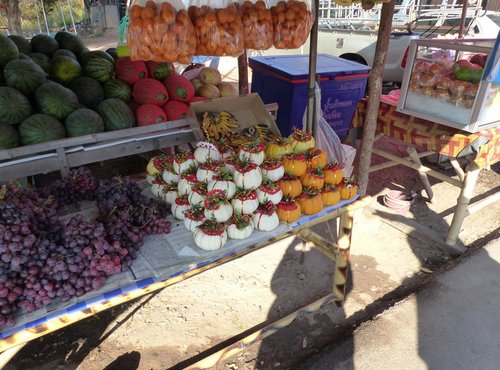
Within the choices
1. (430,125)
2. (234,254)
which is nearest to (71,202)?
(234,254)

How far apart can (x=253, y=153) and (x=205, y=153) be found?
261mm

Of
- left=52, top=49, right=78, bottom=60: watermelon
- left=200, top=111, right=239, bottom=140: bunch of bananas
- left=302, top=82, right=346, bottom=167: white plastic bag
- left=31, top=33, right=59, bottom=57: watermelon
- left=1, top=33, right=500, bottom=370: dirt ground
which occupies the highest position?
left=31, top=33, right=59, bottom=57: watermelon

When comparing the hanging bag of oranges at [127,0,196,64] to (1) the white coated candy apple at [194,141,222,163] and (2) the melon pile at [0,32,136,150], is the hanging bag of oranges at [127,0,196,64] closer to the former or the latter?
(1) the white coated candy apple at [194,141,222,163]

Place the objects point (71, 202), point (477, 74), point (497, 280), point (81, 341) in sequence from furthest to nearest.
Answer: point (497, 280), point (477, 74), point (81, 341), point (71, 202)

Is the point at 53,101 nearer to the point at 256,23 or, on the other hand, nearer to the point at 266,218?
the point at 256,23

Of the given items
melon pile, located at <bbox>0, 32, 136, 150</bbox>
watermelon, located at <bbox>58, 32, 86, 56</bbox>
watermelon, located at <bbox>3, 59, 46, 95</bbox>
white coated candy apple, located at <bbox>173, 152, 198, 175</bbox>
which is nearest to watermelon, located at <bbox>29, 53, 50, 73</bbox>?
melon pile, located at <bbox>0, 32, 136, 150</bbox>

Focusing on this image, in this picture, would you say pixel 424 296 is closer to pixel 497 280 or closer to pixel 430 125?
pixel 497 280

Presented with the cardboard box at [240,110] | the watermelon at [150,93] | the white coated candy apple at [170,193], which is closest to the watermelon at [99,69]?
the watermelon at [150,93]

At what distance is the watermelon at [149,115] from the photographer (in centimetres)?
315

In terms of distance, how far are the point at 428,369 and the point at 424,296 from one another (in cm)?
66

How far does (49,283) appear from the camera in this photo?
1313mm

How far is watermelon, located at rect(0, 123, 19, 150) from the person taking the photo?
2609 mm

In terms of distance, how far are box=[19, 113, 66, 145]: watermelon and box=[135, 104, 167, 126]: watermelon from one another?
26.6 inches

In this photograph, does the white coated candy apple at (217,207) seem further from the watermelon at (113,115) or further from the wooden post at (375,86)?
the wooden post at (375,86)
